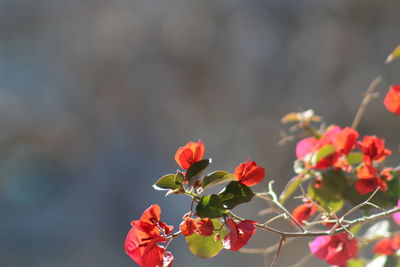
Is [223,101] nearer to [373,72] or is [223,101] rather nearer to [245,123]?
[245,123]

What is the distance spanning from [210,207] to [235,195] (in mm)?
33

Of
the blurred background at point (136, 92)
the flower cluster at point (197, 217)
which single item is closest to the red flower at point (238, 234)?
the flower cluster at point (197, 217)

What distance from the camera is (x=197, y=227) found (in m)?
0.43

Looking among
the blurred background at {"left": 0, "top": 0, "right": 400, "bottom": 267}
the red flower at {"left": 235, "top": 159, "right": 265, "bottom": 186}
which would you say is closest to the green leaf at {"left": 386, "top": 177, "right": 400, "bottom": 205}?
the red flower at {"left": 235, "top": 159, "right": 265, "bottom": 186}

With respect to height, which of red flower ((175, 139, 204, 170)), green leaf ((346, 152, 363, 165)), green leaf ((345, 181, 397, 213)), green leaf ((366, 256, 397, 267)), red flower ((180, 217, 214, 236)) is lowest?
green leaf ((366, 256, 397, 267))

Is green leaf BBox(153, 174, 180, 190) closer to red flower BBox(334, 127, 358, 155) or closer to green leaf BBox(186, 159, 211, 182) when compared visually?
green leaf BBox(186, 159, 211, 182)

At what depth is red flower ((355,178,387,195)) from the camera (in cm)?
53

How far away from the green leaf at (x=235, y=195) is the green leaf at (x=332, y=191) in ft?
0.47

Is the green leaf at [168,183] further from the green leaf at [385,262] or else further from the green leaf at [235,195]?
the green leaf at [385,262]

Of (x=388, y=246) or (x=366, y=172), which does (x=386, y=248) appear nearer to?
(x=388, y=246)

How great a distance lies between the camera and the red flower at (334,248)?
0.54 meters

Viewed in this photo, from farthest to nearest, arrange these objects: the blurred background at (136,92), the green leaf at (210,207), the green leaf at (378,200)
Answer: the blurred background at (136,92) < the green leaf at (378,200) < the green leaf at (210,207)

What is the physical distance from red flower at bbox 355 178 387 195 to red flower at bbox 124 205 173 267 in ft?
0.68

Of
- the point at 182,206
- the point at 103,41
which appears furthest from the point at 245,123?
the point at 103,41
